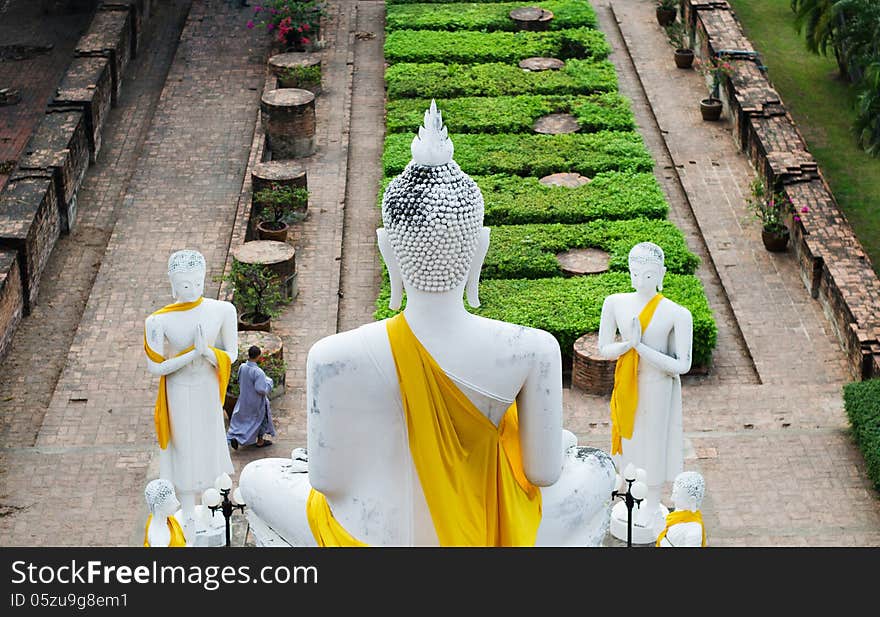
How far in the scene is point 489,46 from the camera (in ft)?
89.4

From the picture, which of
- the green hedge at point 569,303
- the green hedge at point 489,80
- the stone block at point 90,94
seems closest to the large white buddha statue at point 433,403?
the green hedge at point 569,303

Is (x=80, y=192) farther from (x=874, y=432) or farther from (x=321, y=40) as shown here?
(x=874, y=432)

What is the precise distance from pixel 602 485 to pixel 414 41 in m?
16.8

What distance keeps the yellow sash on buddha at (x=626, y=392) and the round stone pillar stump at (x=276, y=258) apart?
6023mm

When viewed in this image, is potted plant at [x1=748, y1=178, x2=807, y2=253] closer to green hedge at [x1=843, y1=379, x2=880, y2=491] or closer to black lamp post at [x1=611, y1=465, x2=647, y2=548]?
green hedge at [x1=843, y1=379, x2=880, y2=491]

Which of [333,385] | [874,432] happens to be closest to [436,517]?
[333,385]

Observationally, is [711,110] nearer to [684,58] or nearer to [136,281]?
[684,58]

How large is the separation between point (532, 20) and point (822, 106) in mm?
4477

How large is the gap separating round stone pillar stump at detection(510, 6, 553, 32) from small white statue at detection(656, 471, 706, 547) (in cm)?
1581

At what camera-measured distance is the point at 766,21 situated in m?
29.6

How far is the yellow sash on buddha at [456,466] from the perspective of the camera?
34.4 feet

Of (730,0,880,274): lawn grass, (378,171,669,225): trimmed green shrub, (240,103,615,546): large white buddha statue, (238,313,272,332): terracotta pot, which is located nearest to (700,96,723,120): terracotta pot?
(730,0,880,274): lawn grass

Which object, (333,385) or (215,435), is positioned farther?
(215,435)

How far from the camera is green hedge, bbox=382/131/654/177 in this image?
2308cm
